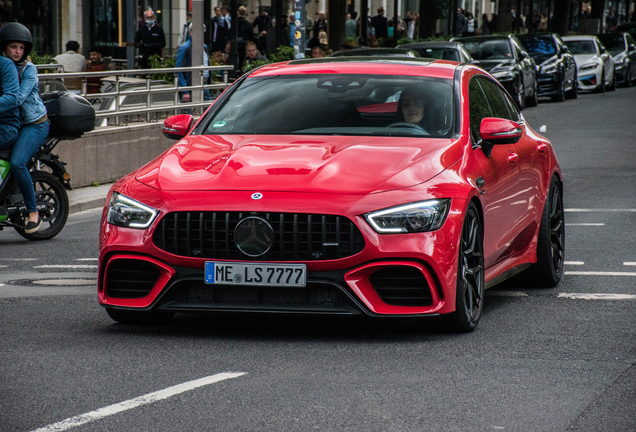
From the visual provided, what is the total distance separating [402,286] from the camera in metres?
6.02

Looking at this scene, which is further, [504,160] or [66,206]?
[66,206]

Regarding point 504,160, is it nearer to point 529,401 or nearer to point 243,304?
point 243,304

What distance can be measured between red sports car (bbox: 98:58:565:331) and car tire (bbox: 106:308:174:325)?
0.04 feet

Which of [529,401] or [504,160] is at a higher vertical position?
Result: [504,160]

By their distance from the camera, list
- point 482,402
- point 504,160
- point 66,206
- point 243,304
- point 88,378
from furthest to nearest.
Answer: point 66,206, point 504,160, point 243,304, point 88,378, point 482,402

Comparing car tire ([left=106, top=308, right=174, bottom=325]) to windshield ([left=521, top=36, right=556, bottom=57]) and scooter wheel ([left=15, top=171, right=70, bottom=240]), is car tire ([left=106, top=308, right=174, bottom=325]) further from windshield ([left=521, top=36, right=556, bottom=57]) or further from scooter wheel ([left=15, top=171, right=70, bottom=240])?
windshield ([left=521, top=36, right=556, bottom=57])

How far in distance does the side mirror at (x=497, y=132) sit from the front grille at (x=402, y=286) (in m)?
1.26

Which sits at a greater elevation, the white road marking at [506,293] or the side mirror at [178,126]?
the side mirror at [178,126]

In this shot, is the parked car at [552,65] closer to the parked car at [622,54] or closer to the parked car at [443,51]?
the parked car at [622,54]

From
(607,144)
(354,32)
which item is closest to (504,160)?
(607,144)

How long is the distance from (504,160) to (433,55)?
16.7m

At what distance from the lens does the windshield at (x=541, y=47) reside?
31.8m

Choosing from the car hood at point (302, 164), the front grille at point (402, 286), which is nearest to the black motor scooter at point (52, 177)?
the car hood at point (302, 164)

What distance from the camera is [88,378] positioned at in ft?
17.3
